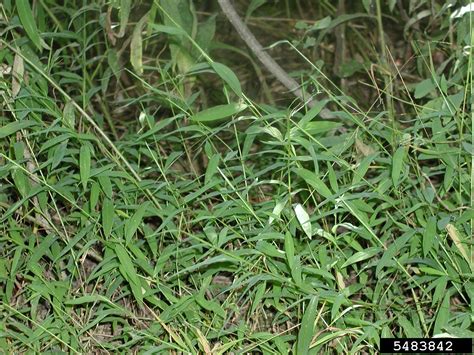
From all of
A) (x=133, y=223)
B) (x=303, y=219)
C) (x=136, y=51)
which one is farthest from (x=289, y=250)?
(x=136, y=51)

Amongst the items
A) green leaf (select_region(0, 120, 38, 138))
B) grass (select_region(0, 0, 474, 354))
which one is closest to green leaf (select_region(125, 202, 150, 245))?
grass (select_region(0, 0, 474, 354))

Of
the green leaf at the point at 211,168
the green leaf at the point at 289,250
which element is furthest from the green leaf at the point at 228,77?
the green leaf at the point at 289,250

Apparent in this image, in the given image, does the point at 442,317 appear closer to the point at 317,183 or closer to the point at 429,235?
the point at 429,235

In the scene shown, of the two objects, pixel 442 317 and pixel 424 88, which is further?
pixel 424 88

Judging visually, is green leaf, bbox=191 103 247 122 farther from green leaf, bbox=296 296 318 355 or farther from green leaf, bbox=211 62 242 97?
green leaf, bbox=296 296 318 355

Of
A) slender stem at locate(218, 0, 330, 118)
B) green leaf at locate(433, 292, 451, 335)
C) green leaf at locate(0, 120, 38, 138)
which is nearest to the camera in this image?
green leaf at locate(433, 292, 451, 335)

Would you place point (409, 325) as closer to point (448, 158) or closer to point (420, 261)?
point (420, 261)

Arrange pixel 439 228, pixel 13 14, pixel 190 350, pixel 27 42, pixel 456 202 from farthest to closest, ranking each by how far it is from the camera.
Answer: pixel 13 14 → pixel 27 42 → pixel 456 202 → pixel 190 350 → pixel 439 228

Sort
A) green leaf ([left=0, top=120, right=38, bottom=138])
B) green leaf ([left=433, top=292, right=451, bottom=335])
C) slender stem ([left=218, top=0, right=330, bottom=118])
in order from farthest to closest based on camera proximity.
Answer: slender stem ([left=218, top=0, right=330, bottom=118])
green leaf ([left=0, top=120, right=38, bottom=138])
green leaf ([left=433, top=292, right=451, bottom=335])

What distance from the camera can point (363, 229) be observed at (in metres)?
1.65

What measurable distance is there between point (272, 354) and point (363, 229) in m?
0.29

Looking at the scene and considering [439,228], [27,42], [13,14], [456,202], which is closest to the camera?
[439,228]

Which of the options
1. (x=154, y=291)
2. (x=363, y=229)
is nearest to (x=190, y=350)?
(x=154, y=291)

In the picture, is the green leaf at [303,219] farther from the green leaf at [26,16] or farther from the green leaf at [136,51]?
the green leaf at [26,16]
